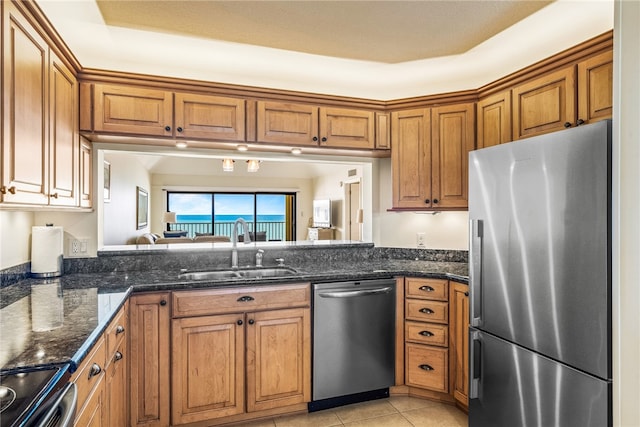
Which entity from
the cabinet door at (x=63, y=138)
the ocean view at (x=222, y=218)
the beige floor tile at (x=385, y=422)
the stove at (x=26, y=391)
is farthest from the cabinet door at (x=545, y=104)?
the ocean view at (x=222, y=218)

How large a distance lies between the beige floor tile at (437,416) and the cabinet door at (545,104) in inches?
75.7

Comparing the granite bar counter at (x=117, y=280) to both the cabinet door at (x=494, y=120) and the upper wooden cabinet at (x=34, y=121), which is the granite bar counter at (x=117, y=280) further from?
the cabinet door at (x=494, y=120)

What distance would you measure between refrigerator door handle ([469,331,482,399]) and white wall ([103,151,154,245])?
11.1 feet

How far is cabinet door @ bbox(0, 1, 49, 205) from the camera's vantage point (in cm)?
133

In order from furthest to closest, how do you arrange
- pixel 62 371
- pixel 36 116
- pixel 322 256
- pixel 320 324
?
pixel 322 256 → pixel 320 324 → pixel 36 116 → pixel 62 371

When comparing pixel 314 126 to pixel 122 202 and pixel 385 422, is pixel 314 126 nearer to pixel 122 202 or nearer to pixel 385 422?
pixel 385 422

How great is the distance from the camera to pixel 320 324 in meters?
2.45

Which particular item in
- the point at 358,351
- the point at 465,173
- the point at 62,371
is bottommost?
the point at 358,351

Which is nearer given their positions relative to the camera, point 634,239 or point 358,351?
point 634,239

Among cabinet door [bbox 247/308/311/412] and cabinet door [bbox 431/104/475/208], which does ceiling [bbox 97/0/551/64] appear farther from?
cabinet door [bbox 247/308/311/412]

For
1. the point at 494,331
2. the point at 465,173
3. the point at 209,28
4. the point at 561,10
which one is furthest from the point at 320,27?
the point at 494,331

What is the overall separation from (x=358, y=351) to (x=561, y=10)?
2361 mm

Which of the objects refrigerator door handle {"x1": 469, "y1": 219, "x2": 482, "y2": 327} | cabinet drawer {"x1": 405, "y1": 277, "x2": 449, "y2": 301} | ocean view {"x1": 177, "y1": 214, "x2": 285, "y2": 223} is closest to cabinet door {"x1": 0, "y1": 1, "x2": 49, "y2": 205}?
refrigerator door handle {"x1": 469, "y1": 219, "x2": 482, "y2": 327}

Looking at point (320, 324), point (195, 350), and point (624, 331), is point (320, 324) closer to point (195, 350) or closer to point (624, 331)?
point (195, 350)
